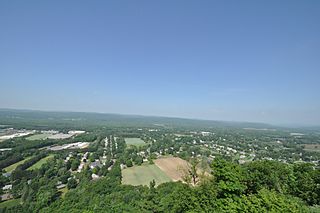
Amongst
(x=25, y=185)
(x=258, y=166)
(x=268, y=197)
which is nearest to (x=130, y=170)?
(x=25, y=185)

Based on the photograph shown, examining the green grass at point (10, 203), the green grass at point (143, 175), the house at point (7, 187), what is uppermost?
the green grass at point (143, 175)

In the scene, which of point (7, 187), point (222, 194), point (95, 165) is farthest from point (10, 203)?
point (222, 194)

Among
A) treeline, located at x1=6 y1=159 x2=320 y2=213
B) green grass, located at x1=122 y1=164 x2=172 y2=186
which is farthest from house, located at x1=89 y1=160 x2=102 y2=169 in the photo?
treeline, located at x1=6 y1=159 x2=320 y2=213

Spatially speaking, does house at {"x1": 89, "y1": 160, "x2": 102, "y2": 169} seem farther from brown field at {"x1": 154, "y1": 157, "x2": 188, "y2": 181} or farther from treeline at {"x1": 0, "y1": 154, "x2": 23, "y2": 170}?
treeline at {"x1": 0, "y1": 154, "x2": 23, "y2": 170}

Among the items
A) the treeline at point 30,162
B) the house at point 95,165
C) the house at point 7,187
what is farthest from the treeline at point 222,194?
the house at point 95,165

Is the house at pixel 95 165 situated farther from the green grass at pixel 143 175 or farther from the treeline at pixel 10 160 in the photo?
the treeline at pixel 10 160

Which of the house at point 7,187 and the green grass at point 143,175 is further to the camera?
the green grass at point 143,175

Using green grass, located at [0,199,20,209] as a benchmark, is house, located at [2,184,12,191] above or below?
above

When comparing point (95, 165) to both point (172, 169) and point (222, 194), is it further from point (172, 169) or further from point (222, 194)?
point (222, 194)
